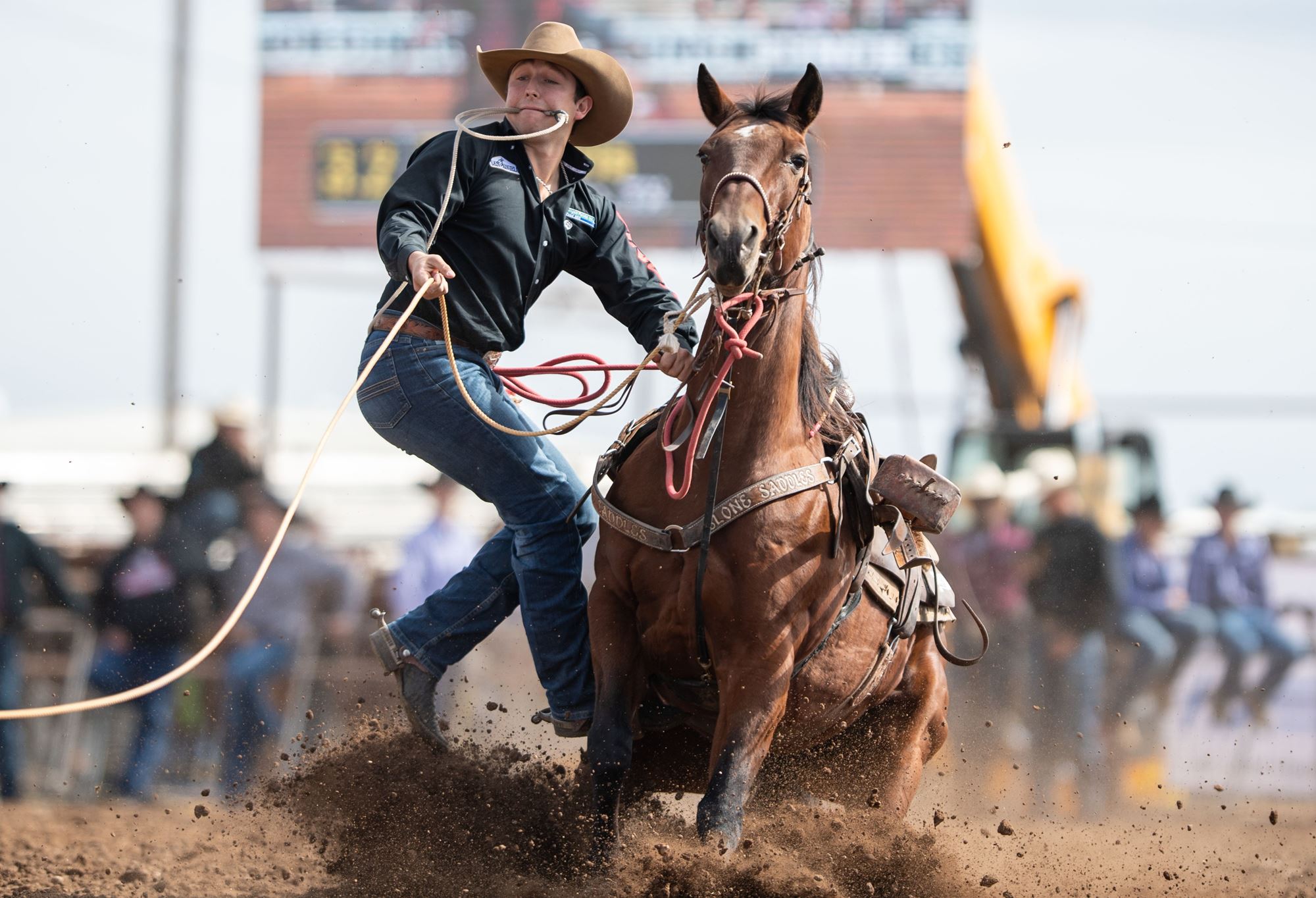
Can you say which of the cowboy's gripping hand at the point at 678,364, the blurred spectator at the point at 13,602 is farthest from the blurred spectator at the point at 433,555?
the cowboy's gripping hand at the point at 678,364

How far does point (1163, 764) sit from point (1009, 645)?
1522mm

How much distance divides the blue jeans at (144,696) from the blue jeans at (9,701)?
0.51 metres

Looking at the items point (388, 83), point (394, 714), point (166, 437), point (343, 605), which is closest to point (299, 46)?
point (388, 83)

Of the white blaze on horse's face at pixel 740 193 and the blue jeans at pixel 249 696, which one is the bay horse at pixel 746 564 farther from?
the blue jeans at pixel 249 696

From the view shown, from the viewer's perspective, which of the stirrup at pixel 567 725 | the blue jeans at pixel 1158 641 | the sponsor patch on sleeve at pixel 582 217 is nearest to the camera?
the stirrup at pixel 567 725

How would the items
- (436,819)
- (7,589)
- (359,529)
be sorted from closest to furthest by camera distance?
1. (436,819)
2. (7,589)
3. (359,529)

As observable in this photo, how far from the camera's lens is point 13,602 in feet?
25.5

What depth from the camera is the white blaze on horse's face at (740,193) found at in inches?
141

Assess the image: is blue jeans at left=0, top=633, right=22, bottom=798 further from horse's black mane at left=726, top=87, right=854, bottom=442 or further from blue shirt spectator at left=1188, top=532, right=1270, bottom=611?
blue shirt spectator at left=1188, top=532, right=1270, bottom=611

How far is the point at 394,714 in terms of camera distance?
221 inches

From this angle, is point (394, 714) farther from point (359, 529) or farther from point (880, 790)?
point (359, 529)

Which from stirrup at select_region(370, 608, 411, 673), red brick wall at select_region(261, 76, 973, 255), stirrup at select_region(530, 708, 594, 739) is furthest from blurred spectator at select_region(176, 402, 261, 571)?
red brick wall at select_region(261, 76, 973, 255)

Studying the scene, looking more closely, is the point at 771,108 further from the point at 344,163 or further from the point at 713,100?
the point at 344,163

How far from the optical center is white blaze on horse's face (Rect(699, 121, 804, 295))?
3.57 m
